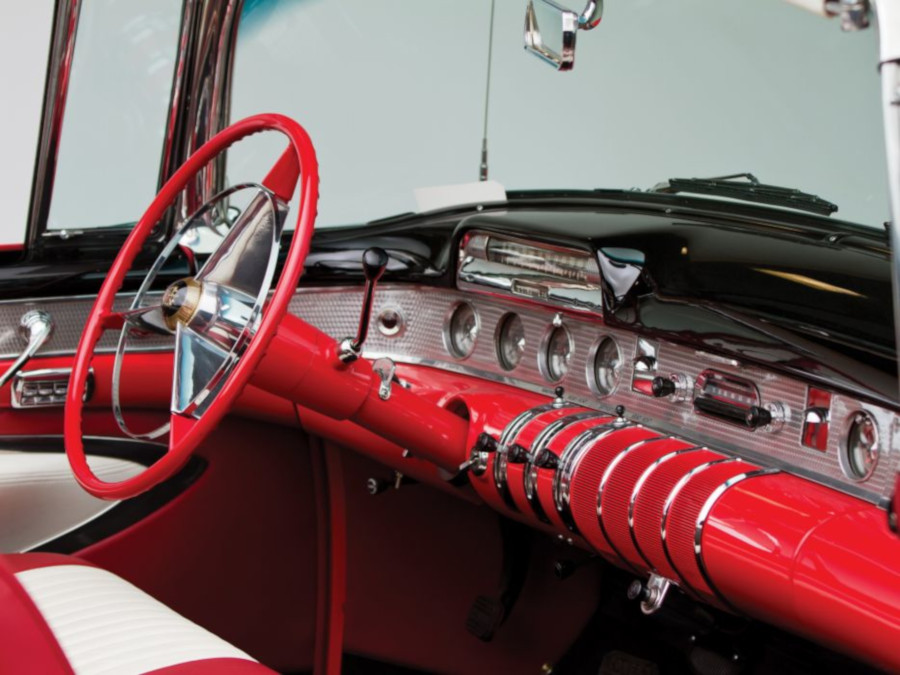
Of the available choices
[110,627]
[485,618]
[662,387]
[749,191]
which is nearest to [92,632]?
[110,627]

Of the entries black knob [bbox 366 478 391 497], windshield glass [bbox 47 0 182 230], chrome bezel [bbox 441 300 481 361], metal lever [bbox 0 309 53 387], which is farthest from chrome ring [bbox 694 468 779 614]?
windshield glass [bbox 47 0 182 230]

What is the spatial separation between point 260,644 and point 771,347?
56.3 inches

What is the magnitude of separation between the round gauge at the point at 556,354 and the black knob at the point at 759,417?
0.42m

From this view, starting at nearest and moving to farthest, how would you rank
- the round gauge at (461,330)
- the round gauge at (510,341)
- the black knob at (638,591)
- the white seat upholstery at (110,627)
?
the white seat upholstery at (110,627), the black knob at (638,591), the round gauge at (510,341), the round gauge at (461,330)

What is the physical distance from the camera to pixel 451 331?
196cm

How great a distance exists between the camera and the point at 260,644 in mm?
2279

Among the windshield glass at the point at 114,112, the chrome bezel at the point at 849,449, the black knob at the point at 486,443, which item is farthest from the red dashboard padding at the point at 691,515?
the windshield glass at the point at 114,112

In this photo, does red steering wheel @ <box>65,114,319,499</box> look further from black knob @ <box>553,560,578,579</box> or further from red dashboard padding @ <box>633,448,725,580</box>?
black knob @ <box>553,560,578,579</box>

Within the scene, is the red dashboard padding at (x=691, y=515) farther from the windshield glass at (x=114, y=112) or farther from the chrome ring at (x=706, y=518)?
the windshield glass at (x=114, y=112)

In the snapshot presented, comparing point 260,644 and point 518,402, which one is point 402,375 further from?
point 260,644

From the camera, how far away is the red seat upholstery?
1186mm

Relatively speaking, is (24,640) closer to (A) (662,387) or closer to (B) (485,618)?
(A) (662,387)

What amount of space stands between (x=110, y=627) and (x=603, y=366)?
83 centimetres

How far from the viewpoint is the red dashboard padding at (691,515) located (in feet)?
4.27
